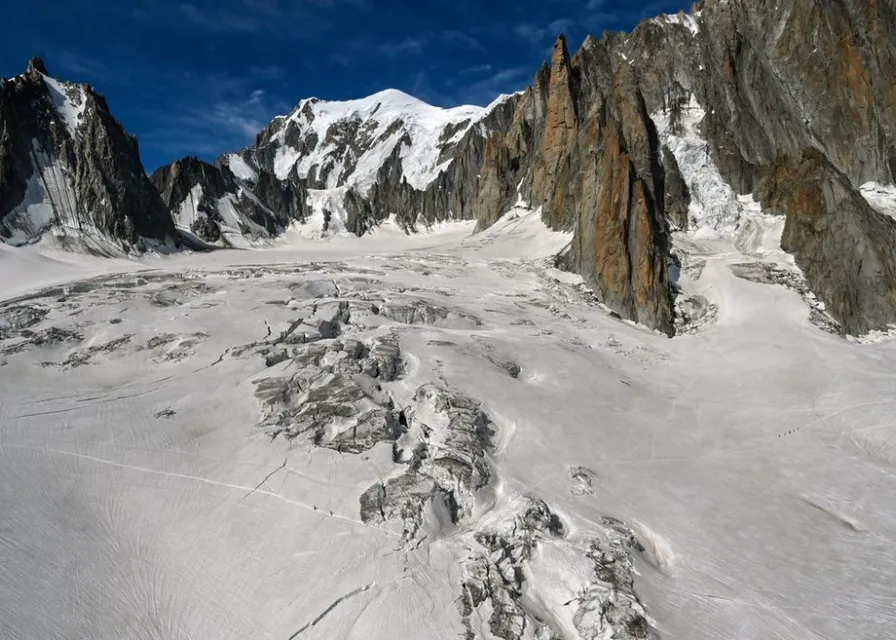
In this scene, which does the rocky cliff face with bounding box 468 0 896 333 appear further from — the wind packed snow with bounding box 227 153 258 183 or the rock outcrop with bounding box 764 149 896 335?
the wind packed snow with bounding box 227 153 258 183

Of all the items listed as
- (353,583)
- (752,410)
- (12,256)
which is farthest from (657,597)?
(12,256)

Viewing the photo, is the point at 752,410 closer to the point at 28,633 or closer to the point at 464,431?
the point at 464,431

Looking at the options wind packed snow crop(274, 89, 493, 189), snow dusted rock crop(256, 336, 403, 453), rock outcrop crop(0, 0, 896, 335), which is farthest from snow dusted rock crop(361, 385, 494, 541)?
wind packed snow crop(274, 89, 493, 189)

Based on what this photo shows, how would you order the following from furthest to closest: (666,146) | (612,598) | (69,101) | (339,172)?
(339,172), (69,101), (666,146), (612,598)

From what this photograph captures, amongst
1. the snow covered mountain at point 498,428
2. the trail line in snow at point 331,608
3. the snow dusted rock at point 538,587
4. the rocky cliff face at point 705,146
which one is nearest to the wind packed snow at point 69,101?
the snow covered mountain at point 498,428

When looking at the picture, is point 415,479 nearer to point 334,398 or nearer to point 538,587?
point 538,587

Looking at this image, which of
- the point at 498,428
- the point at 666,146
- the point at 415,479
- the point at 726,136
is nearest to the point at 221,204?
the point at 666,146

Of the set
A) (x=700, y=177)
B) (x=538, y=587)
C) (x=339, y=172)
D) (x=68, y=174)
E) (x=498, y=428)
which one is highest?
(x=339, y=172)
